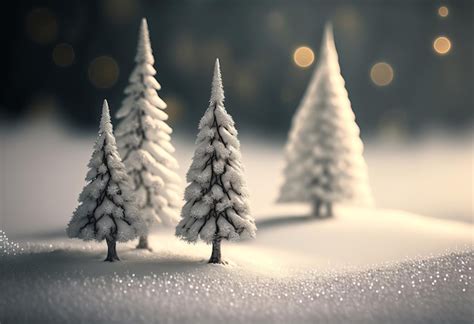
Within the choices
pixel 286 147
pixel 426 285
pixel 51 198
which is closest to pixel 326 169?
pixel 286 147

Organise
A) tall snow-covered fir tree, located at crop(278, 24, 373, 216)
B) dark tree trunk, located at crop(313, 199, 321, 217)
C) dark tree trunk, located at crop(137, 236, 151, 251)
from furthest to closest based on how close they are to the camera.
→ 1. dark tree trunk, located at crop(313, 199, 321, 217)
2. tall snow-covered fir tree, located at crop(278, 24, 373, 216)
3. dark tree trunk, located at crop(137, 236, 151, 251)

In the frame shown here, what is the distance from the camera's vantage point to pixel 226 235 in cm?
1933

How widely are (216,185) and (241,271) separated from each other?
3220 mm

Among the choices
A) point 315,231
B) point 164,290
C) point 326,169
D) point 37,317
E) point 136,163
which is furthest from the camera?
point 326,169

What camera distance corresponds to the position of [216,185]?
19562 millimetres

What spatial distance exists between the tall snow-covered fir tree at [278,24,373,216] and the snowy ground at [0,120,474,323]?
146cm

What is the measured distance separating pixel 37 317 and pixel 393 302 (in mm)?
11167

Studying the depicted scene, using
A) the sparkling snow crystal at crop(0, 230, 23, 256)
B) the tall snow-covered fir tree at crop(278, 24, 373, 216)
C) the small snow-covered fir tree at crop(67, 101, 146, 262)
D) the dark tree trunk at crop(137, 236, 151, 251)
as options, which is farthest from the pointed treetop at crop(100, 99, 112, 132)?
the tall snow-covered fir tree at crop(278, 24, 373, 216)

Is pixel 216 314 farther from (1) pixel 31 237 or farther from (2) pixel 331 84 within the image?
(2) pixel 331 84

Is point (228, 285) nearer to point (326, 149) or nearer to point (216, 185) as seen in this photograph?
point (216, 185)

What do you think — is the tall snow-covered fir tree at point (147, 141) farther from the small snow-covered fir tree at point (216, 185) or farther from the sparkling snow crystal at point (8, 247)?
the sparkling snow crystal at point (8, 247)


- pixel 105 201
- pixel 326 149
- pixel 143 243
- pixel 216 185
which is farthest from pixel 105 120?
pixel 326 149

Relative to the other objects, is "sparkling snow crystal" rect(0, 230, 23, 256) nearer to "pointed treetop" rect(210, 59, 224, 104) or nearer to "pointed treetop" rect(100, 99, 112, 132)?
"pointed treetop" rect(100, 99, 112, 132)

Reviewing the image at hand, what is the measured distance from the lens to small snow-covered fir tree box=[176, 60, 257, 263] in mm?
19422
